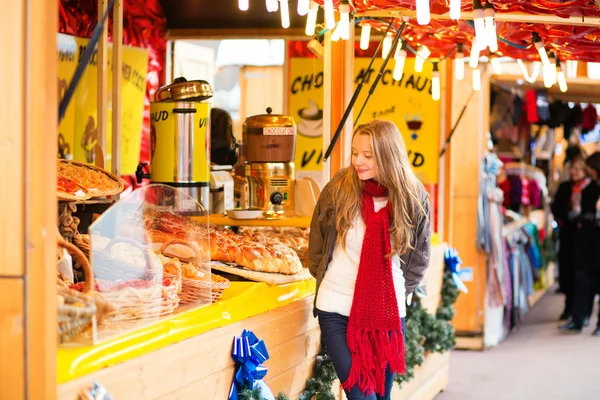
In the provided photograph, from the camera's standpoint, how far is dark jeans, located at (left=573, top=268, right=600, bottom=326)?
31.2 feet

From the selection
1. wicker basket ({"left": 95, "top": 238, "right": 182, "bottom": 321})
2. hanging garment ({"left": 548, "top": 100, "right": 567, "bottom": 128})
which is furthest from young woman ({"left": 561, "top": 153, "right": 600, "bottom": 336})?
wicker basket ({"left": 95, "top": 238, "right": 182, "bottom": 321})

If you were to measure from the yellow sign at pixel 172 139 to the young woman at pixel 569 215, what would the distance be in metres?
5.71

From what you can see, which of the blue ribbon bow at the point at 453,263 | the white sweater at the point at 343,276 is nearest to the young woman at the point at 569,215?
the blue ribbon bow at the point at 453,263

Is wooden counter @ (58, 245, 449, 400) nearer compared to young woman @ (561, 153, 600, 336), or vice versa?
wooden counter @ (58, 245, 449, 400)

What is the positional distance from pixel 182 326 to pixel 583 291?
7.09m

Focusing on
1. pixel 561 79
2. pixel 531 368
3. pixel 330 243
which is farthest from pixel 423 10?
pixel 531 368

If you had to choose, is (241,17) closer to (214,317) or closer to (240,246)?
(240,246)

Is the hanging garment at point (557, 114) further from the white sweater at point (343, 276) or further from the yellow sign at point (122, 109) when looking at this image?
the white sweater at point (343, 276)

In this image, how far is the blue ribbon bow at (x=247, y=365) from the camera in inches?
140

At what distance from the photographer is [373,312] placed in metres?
3.93

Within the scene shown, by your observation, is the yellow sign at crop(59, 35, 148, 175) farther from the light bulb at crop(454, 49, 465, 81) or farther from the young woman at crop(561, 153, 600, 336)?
the young woman at crop(561, 153, 600, 336)

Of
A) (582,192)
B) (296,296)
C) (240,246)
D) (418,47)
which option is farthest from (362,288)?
(582,192)

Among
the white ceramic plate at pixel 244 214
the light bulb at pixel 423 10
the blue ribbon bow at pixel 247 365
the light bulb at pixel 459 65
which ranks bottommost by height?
the blue ribbon bow at pixel 247 365

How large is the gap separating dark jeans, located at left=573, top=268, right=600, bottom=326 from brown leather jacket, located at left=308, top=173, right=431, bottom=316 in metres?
5.77
